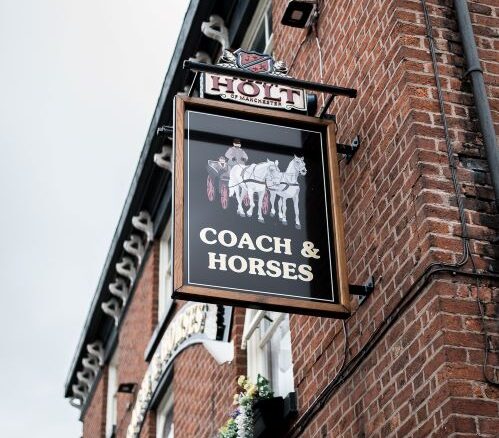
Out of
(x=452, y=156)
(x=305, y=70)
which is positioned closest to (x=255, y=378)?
(x=305, y=70)

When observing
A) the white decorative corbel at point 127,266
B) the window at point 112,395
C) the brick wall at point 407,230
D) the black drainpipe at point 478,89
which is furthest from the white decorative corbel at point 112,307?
the black drainpipe at point 478,89

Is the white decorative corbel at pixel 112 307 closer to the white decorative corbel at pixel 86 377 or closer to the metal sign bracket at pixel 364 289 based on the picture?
the white decorative corbel at pixel 86 377

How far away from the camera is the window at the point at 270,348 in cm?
1018

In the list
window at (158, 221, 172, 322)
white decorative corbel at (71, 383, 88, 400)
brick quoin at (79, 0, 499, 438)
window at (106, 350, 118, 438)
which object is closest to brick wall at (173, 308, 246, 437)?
window at (158, 221, 172, 322)

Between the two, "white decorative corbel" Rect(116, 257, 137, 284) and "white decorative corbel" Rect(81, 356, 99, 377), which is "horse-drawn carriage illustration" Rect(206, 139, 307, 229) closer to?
"white decorative corbel" Rect(116, 257, 137, 284)

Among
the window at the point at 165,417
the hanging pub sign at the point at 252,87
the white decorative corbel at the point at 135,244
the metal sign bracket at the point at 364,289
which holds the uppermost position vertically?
the white decorative corbel at the point at 135,244

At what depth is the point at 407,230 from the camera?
24.5 ft

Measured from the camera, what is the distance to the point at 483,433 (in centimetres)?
639

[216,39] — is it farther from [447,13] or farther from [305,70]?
[447,13]

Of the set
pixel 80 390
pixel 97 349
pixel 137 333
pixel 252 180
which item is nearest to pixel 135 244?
pixel 137 333

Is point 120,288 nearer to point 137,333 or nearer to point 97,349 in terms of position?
point 137,333

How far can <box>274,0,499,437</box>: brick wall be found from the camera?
22.1 feet

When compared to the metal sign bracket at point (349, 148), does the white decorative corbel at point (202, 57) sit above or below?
above

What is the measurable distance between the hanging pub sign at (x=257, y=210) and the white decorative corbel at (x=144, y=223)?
7.86 meters
